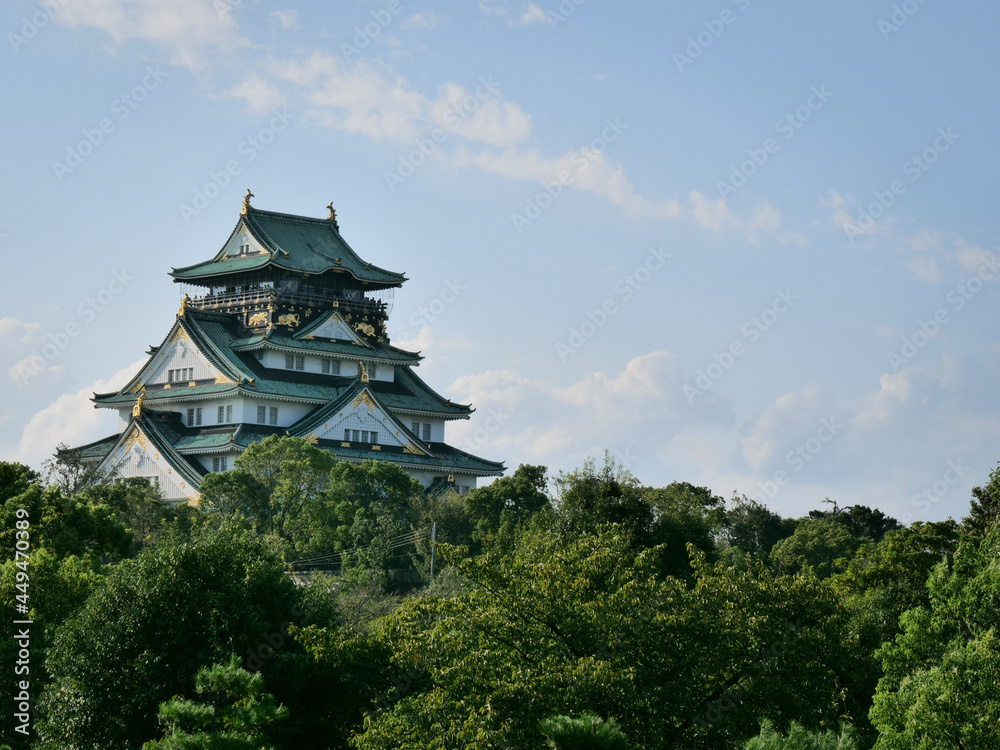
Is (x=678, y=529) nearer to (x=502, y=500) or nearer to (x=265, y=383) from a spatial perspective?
(x=502, y=500)

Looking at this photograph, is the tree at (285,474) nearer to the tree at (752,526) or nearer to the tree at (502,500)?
the tree at (502,500)

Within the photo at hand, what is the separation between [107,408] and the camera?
237ft

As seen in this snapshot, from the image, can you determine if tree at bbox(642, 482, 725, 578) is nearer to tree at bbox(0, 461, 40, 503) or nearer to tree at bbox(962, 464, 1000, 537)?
tree at bbox(962, 464, 1000, 537)

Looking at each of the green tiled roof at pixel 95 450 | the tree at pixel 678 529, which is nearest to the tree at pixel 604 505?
the tree at pixel 678 529

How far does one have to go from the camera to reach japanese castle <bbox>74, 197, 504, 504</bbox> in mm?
64312

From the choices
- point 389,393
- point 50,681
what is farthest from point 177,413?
point 50,681

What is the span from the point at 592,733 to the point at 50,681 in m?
13.2

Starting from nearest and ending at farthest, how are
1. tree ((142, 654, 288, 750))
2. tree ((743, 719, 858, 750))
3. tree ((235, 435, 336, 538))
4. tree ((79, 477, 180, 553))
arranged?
tree ((743, 719, 858, 750)), tree ((142, 654, 288, 750)), tree ((79, 477, 180, 553)), tree ((235, 435, 336, 538))

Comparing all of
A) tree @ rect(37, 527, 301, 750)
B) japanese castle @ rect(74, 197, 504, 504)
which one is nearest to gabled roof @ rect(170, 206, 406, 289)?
japanese castle @ rect(74, 197, 504, 504)

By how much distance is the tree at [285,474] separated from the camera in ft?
172

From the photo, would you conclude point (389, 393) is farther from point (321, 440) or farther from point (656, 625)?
point (656, 625)

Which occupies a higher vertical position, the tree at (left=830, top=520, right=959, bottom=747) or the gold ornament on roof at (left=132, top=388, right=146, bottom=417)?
the gold ornament on roof at (left=132, top=388, right=146, bottom=417)

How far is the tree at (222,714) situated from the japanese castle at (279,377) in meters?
38.4

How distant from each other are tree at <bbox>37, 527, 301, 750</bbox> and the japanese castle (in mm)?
34753
